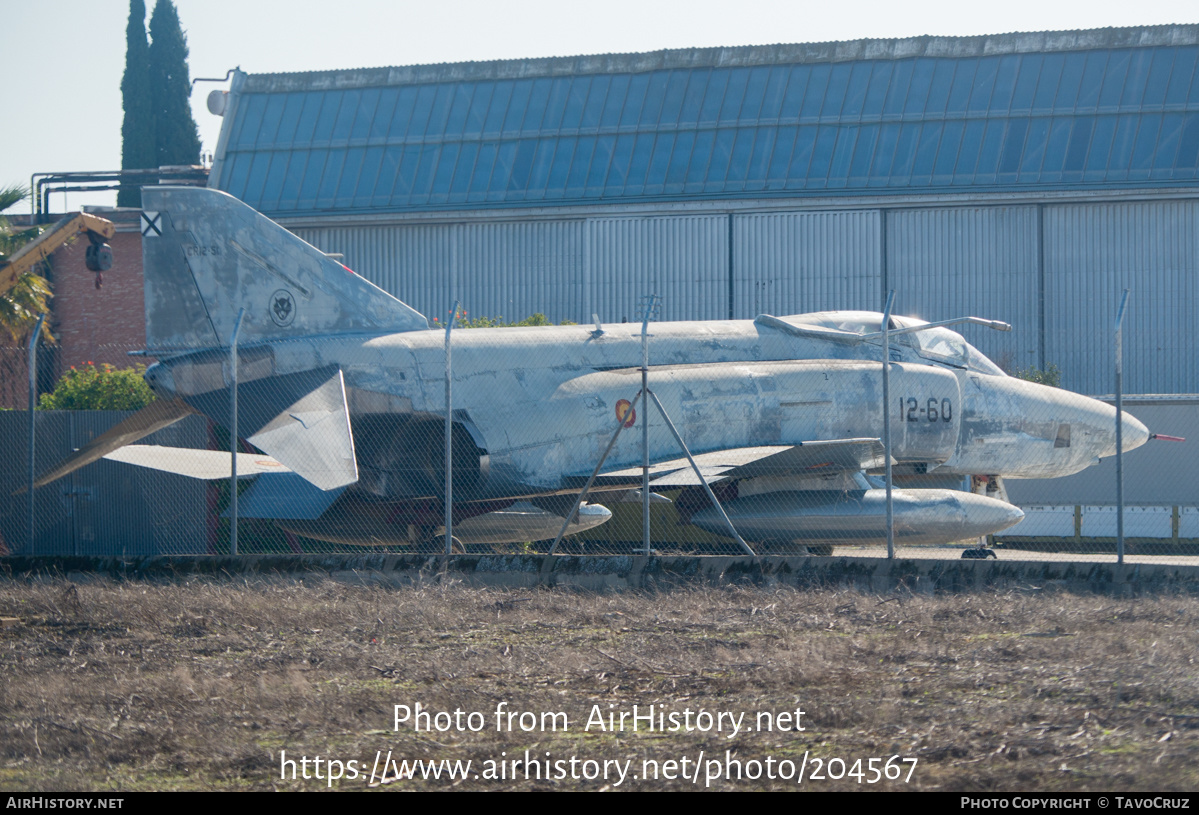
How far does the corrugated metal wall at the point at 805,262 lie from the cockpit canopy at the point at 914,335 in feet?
42.7

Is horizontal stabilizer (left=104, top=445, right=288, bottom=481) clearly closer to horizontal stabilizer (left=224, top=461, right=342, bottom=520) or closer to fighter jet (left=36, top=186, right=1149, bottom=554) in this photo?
fighter jet (left=36, top=186, right=1149, bottom=554)

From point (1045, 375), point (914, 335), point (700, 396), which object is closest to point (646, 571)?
point (700, 396)

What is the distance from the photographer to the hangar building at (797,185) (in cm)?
3047

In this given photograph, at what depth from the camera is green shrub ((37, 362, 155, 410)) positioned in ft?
76.1

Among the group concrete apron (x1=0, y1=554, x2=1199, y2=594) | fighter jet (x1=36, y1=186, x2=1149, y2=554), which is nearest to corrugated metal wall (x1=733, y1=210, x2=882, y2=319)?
fighter jet (x1=36, y1=186, x2=1149, y2=554)

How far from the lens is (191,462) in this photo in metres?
14.1

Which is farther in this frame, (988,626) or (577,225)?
(577,225)

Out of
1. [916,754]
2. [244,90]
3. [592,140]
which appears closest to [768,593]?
[916,754]

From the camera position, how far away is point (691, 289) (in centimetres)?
3186

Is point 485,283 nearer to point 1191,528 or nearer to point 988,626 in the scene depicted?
point 1191,528

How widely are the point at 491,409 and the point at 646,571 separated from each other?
13.6ft

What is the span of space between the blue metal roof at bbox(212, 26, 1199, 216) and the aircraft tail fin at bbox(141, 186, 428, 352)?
18.6 metres

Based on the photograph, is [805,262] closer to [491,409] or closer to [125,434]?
[491,409]
